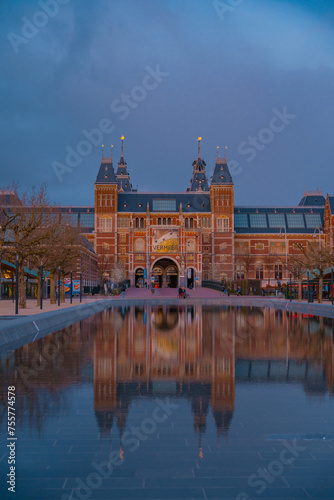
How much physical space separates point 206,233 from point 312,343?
276 ft

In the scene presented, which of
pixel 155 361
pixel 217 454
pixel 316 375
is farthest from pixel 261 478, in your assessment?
pixel 155 361

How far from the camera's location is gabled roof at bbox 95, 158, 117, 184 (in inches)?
3743

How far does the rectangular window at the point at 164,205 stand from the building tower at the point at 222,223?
7563 millimetres

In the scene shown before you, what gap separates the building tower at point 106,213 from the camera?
9462 cm

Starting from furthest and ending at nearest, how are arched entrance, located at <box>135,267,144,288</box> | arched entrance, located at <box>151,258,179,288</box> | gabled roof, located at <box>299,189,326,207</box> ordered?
gabled roof, located at <box>299,189,326,207</box> → arched entrance, located at <box>151,258,179,288</box> → arched entrance, located at <box>135,267,144,288</box>

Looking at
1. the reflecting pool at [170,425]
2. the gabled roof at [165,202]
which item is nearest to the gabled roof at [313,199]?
the gabled roof at [165,202]

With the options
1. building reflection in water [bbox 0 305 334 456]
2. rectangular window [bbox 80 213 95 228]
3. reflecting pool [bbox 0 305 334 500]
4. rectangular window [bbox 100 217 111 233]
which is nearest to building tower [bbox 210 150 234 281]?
rectangular window [bbox 100 217 111 233]

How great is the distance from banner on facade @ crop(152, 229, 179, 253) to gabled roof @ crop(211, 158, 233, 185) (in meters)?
12.7

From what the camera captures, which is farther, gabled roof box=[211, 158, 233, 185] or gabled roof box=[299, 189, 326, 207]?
gabled roof box=[299, 189, 326, 207]

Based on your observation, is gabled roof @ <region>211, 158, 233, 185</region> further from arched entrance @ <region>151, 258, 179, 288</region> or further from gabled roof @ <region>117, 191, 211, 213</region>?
arched entrance @ <region>151, 258, 179, 288</region>

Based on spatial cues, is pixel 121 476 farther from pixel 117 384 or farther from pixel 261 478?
pixel 117 384

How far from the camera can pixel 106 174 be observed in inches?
3757

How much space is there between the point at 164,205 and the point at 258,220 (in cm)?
1992

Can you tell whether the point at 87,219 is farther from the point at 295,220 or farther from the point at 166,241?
the point at 295,220
